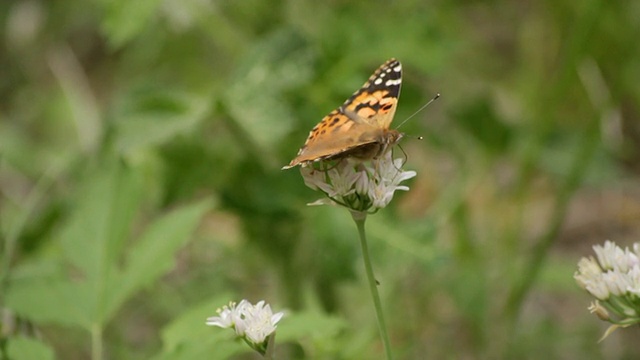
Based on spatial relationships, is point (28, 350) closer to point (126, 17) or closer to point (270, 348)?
point (270, 348)

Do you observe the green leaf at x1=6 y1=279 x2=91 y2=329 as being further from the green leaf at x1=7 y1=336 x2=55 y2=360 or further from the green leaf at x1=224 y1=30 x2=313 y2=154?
the green leaf at x1=224 y1=30 x2=313 y2=154

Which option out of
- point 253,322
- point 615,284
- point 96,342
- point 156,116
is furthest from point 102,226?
point 615,284

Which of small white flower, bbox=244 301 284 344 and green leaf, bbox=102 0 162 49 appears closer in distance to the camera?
small white flower, bbox=244 301 284 344

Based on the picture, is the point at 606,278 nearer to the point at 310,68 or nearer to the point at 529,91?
the point at 310,68

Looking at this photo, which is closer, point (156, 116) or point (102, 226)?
point (102, 226)

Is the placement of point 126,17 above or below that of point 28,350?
above

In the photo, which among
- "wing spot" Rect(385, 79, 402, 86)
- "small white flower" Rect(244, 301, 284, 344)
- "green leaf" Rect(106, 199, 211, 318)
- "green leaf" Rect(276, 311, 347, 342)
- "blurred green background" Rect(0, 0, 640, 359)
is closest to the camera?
"small white flower" Rect(244, 301, 284, 344)

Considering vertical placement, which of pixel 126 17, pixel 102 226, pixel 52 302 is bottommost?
pixel 52 302

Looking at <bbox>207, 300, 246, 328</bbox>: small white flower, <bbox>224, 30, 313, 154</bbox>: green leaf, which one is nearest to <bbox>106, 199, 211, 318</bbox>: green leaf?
<bbox>224, 30, 313, 154</bbox>: green leaf
